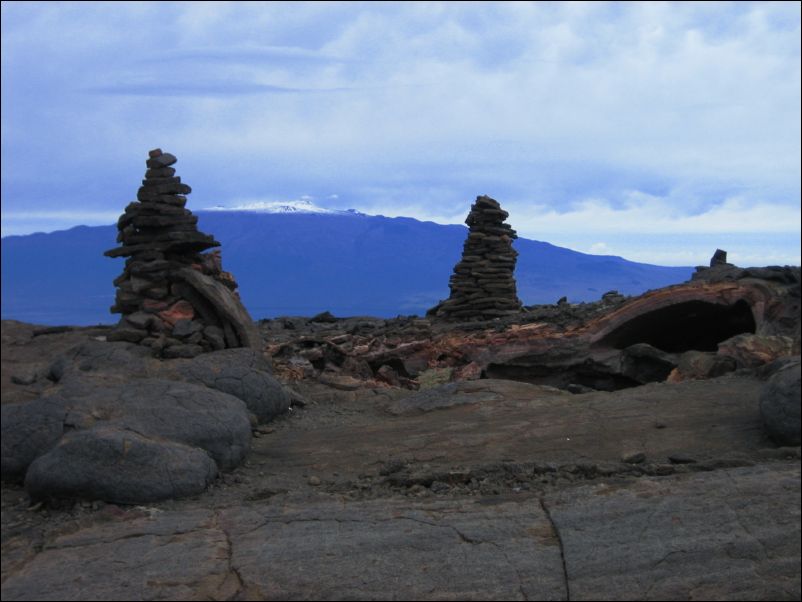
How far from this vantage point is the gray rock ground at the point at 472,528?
511cm

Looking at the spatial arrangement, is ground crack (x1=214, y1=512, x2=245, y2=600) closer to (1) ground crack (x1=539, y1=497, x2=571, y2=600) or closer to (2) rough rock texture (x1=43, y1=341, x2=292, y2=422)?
(1) ground crack (x1=539, y1=497, x2=571, y2=600)

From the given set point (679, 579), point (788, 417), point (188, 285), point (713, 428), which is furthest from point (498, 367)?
point (679, 579)

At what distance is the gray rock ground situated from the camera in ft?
16.8

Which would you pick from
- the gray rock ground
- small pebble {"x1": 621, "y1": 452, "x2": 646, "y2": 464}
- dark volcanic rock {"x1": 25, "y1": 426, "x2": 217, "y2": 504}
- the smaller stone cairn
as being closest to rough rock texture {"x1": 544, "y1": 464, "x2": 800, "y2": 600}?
the gray rock ground

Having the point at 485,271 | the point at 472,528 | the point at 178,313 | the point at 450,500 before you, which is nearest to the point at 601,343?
the point at 178,313

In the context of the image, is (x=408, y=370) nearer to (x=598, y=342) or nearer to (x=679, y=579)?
(x=598, y=342)

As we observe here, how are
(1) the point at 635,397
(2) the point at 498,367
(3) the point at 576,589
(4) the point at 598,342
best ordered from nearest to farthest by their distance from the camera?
1. (3) the point at 576,589
2. (1) the point at 635,397
3. (4) the point at 598,342
4. (2) the point at 498,367

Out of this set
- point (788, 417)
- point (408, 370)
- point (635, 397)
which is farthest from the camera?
point (408, 370)

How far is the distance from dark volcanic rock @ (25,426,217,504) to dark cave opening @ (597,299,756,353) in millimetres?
8496

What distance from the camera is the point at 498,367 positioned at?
48.4 feet

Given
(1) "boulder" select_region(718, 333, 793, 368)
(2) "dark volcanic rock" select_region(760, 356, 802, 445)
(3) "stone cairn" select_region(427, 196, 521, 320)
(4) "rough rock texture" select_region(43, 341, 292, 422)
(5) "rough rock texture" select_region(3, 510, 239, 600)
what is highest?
(3) "stone cairn" select_region(427, 196, 521, 320)

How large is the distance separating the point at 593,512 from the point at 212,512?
304cm

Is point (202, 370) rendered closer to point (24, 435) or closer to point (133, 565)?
point (24, 435)

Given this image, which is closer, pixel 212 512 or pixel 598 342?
pixel 212 512
